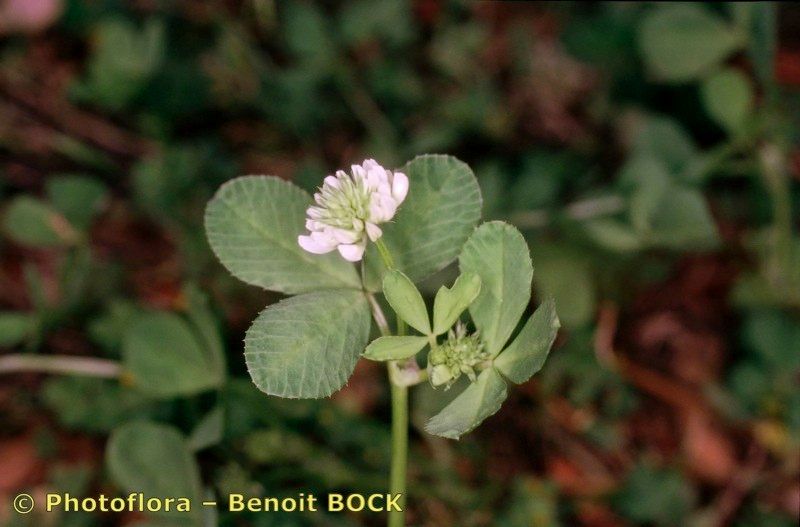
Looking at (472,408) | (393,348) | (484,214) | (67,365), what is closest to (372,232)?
(393,348)

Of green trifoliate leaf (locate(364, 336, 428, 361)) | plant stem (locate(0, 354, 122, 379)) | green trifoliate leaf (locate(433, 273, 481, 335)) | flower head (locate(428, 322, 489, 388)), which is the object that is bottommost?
plant stem (locate(0, 354, 122, 379))

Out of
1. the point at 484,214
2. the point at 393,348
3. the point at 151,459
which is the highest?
the point at 393,348

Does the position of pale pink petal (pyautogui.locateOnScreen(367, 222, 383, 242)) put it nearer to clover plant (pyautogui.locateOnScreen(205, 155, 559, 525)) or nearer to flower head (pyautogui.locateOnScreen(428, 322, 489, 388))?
clover plant (pyautogui.locateOnScreen(205, 155, 559, 525))

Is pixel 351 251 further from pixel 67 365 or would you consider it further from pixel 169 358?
pixel 67 365

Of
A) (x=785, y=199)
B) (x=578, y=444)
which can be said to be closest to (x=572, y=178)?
(x=785, y=199)

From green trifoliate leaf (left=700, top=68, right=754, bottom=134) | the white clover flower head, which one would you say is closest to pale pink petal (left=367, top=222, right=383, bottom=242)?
the white clover flower head

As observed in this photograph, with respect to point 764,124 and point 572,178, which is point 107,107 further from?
point 764,124
